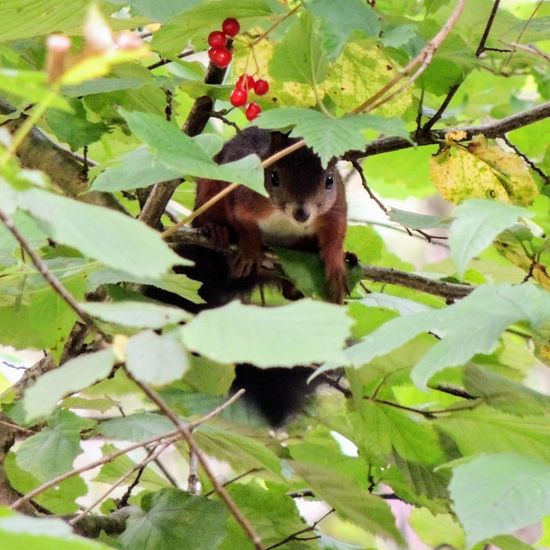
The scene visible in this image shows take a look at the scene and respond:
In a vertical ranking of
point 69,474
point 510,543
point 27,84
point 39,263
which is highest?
point 27,84

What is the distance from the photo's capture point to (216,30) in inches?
47.7

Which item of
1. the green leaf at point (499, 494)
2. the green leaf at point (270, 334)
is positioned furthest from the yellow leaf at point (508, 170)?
the green leaf at point (270, 334)

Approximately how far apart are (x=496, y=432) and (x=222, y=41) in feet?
1.80

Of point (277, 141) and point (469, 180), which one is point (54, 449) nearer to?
point (469, 180)

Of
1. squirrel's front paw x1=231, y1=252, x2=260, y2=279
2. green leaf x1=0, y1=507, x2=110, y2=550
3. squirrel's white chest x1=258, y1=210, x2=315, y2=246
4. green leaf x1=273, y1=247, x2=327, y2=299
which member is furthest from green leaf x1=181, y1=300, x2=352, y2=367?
squirrel's white chest x1=258, y1=210, x2=315, y2=246

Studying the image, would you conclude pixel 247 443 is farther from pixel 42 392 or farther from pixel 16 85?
pixel 16 85

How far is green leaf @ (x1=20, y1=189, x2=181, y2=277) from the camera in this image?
519mm

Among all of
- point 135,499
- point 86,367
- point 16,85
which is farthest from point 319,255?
point 16,85

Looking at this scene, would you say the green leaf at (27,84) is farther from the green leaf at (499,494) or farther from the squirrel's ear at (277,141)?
the squirrel's ear at (277,141)

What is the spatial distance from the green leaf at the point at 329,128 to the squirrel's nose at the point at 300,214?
0.74 meters

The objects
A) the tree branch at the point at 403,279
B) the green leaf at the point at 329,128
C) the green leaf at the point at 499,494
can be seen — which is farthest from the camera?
the tree branch at the point at 403,279

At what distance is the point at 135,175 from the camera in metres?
0.93

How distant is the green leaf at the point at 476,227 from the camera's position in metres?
0.72

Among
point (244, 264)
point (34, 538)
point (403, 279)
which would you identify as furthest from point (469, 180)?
point (34, 538)
